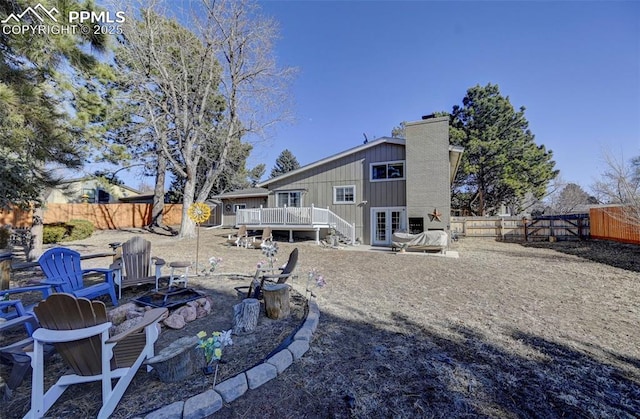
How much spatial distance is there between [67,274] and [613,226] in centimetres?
1892

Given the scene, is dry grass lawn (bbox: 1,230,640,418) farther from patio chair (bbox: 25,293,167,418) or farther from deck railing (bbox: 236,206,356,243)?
Result: deck railing (bbox: 236,206,356,243)

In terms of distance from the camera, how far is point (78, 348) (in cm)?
202

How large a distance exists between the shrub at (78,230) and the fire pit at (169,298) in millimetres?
13634

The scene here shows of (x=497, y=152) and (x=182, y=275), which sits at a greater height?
(x=497, y=152)

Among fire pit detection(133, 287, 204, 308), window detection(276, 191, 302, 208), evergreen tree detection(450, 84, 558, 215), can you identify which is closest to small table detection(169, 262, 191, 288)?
fire pit detection(133, 287, 204, 308)

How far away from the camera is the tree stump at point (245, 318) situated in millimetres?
3430

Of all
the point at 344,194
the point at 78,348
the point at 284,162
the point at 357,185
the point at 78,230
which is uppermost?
the point at 284,162

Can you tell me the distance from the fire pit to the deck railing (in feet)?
29.1

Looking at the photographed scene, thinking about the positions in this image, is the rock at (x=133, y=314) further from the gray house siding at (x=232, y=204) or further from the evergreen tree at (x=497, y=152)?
the evergreen tree at (x=497, y=152)

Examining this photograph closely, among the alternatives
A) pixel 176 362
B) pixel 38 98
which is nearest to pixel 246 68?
pixel 38 98

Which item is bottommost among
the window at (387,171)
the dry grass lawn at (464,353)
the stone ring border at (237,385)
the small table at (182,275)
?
the dry grass lawn at (464,353)

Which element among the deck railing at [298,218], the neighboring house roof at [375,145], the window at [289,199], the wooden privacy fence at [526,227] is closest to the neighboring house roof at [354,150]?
the neighboring house roof at [375,145]

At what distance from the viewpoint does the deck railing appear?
531 inches

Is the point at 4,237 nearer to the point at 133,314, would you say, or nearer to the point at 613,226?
the point at 133,314
